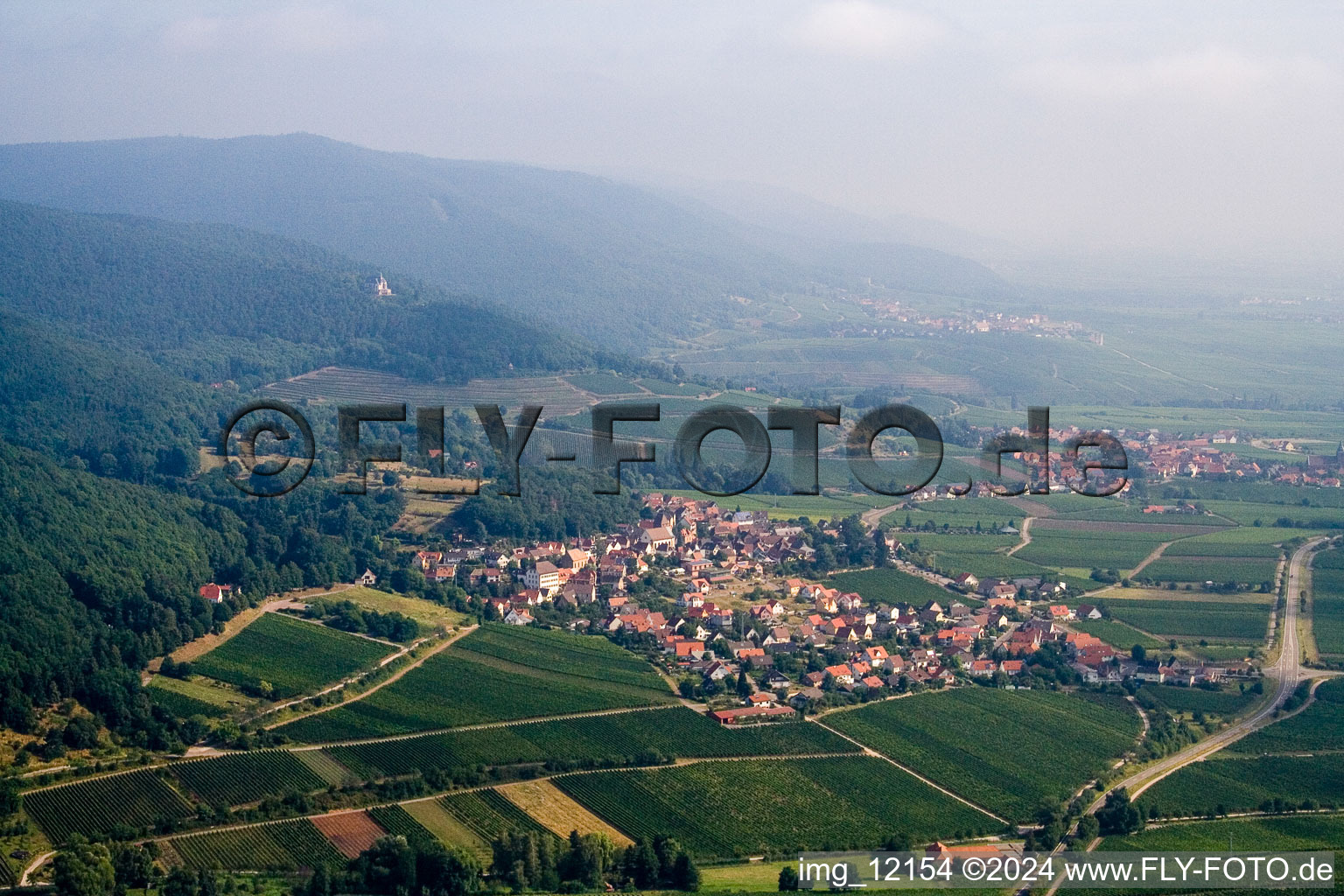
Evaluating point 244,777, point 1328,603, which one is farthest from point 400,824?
point 1328,603

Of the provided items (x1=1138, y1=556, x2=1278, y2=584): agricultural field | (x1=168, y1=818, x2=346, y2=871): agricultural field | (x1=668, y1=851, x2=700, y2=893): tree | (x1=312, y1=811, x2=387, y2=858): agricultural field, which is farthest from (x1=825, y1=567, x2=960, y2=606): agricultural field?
(x1=168, y1=818, x2=346, y2=871): agricultural field

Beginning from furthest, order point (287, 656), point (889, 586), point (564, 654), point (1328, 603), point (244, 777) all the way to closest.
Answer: point (889, 586) < point (1328, 603) < point (564, 654) < point (287, 656) < point (244, 777)

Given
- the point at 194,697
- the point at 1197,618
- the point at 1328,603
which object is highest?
the point at 1328,603

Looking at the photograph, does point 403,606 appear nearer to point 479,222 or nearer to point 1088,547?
point 1088,547

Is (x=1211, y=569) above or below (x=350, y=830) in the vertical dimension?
above

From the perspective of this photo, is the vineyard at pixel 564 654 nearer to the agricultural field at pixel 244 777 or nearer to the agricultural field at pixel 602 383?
the agricultural field at pixel 244 777

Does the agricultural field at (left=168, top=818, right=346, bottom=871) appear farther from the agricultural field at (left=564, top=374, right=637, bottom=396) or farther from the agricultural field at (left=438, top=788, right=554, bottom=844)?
the agricultural field at (left=564, top=374, right=637, bottom=396)

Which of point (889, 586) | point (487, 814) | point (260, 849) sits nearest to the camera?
point (260, 849)
